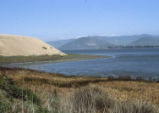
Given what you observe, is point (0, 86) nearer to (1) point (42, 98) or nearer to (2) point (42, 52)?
(1) point (42, 98)

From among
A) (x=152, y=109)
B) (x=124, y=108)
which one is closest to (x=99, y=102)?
(x=124, y=108)

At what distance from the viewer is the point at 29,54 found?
65250mm

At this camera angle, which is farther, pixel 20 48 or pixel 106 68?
pixel 20 48

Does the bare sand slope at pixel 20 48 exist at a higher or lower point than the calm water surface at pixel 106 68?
higher

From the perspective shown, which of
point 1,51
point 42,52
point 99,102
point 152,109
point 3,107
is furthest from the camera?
point 42,52

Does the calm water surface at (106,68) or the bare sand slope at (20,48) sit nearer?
the calm water surface at (106,68)

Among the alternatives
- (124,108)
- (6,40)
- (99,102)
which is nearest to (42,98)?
(99,102)

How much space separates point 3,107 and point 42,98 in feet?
6.87

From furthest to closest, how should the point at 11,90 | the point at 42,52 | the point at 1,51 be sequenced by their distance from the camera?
the point at 42,52
the point at 1,51
the point at 11,90

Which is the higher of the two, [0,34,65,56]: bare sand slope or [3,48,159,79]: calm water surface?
[0,34,65,56]: bare sand slope

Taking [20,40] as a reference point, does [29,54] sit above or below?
below

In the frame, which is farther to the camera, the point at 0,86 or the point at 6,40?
the point at 6,40

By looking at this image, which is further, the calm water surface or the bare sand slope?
the bare sand slope

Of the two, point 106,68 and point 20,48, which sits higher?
point 20,48
